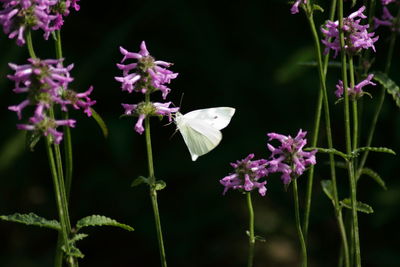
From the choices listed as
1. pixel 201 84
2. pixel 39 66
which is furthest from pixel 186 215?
pixel 39 66

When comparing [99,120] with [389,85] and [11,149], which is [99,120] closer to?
[389,85]

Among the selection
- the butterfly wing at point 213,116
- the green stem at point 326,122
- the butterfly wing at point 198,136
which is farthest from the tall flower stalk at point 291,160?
the butterfly wing at point 213,116

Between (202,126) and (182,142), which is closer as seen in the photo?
(202,126)

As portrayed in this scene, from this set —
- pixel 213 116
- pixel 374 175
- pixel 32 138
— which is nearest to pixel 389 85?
pixel 374 175

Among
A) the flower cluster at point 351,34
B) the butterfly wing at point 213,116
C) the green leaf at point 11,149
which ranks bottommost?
the butterfly wing at point 213,116

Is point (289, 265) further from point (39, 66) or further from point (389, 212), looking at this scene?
point (39, 66)

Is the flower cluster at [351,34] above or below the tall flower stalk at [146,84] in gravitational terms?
above

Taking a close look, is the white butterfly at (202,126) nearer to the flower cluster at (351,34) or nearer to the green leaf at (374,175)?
the flower cluster at (351,34)

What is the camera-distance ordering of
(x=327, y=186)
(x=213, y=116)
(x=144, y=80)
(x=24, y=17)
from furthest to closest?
(x=327, y=186)
(x=213, y=116)
(x=144, y=80)
(x=24, y=17)
